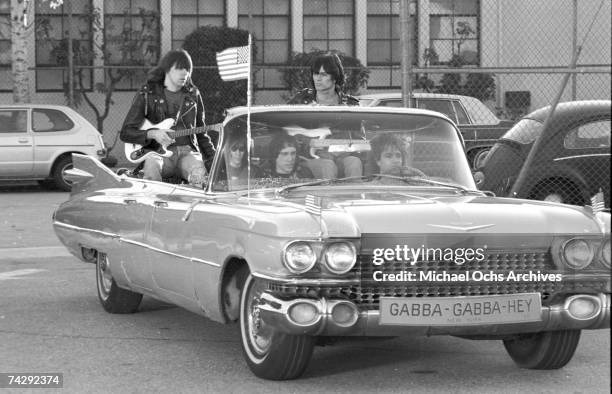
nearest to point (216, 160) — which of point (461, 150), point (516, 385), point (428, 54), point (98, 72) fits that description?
point (461, 150)

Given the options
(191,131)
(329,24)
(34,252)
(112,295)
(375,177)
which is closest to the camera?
(375,177)

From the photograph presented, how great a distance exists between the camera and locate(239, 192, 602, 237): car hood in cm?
609

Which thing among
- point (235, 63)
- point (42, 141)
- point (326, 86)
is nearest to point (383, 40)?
point (42, 141)

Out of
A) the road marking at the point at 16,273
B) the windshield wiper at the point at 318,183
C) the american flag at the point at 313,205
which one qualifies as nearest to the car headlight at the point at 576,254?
the american flag at the point at 313,205

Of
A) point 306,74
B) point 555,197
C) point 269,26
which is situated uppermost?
point 269,26

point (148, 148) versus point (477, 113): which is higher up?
point (148, 148)

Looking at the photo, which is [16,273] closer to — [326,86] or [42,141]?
[326,86]

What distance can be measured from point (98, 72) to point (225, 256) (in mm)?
23007

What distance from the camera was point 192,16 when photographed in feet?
97.7

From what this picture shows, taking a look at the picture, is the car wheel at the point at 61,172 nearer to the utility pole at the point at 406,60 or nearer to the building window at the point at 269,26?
the building window at the point at 269,26

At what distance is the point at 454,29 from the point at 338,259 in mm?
22867

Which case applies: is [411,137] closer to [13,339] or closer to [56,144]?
[13,339]

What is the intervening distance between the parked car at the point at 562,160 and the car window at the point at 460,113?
6.42 meters

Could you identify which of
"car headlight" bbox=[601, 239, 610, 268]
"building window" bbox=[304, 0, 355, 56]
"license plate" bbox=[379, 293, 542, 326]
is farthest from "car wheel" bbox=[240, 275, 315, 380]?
"building window" bbox=[304, 0, 355, 56]
